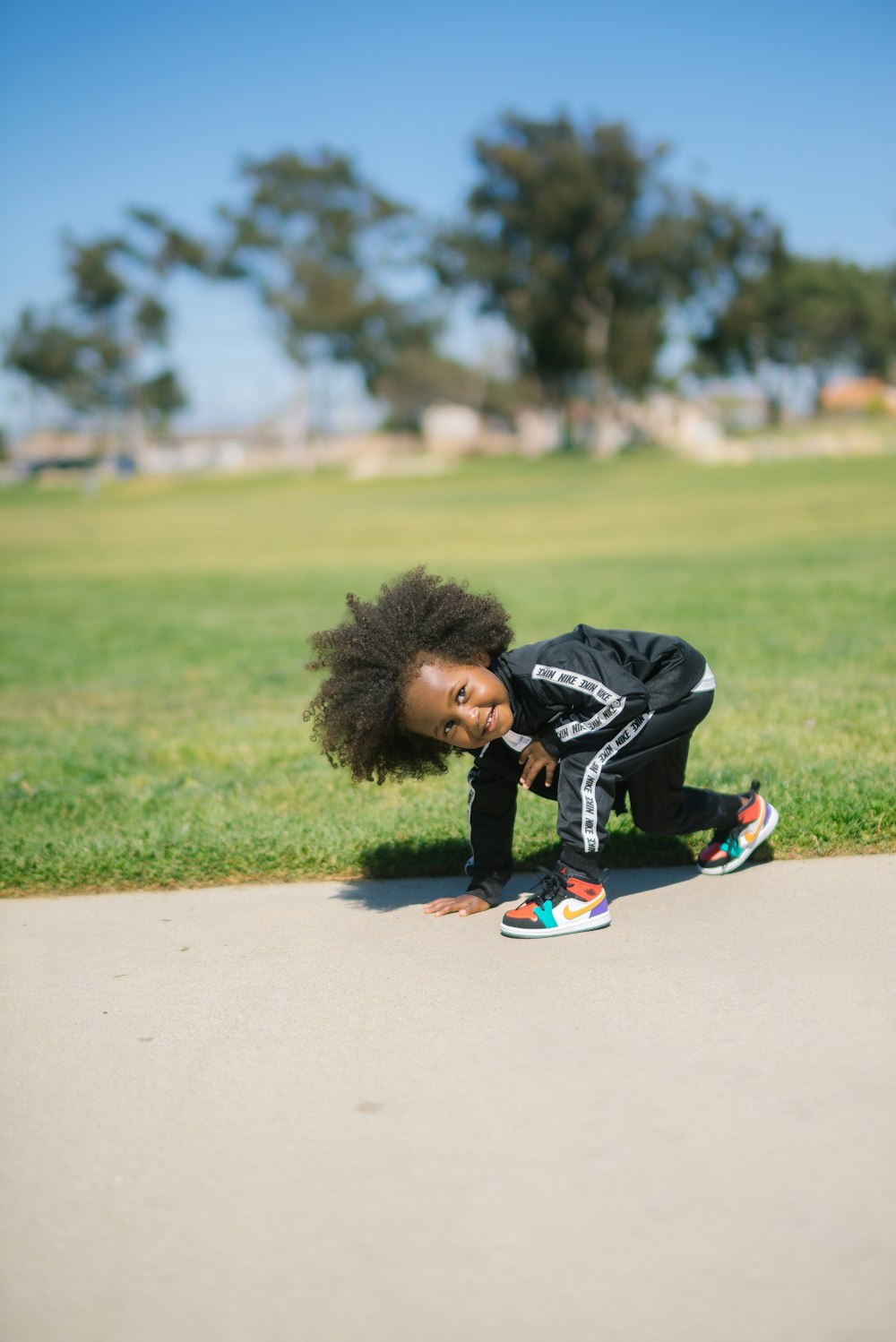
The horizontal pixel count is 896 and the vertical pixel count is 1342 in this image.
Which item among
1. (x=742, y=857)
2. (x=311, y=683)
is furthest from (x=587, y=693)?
(x=311, y=683)

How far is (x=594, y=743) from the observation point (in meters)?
3.65

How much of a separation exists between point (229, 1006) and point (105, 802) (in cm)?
217

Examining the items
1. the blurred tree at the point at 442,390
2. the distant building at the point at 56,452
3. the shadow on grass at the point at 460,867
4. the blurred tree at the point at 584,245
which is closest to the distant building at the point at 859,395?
the blurred tree at the point at 442,390

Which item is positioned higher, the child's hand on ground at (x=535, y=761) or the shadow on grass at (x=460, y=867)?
the child's hand on ground at (x=535, y=761)

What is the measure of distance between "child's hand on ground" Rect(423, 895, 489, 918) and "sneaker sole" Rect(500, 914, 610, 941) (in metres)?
0.24

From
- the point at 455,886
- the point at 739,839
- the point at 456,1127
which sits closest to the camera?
the point at 456,1127

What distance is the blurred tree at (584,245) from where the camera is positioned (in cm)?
5300

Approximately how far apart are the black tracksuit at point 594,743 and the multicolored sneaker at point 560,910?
0.05 m

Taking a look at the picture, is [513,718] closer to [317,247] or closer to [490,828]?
[490,828]

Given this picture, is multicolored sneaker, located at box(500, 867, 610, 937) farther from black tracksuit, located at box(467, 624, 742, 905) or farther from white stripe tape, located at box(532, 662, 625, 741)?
white stripe tape, located at box(532, 662, 625, 741)

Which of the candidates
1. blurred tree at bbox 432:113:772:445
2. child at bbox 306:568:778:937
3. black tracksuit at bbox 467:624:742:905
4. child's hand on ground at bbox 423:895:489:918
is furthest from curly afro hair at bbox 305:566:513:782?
blurred tree at bbox 432:113:772:445

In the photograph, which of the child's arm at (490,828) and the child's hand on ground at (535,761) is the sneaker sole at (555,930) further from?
the child's hand on ground at (535,761)

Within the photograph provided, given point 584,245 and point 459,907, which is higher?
point 584,245

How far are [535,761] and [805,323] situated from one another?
73.7 m
